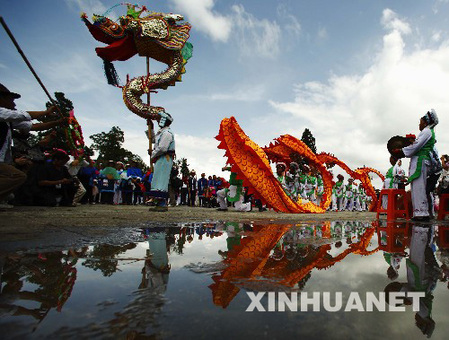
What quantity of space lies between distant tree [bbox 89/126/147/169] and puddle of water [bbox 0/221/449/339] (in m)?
43.5

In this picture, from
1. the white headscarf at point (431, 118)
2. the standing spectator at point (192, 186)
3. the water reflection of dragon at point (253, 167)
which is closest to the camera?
the white headscarf at point (431, 118)

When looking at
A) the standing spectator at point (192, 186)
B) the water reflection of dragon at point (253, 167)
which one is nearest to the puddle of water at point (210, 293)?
the water reflection of dragon at point (253, 167)

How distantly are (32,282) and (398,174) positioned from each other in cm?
849

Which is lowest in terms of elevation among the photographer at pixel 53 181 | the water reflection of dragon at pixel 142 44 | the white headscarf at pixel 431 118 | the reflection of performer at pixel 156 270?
the reflection of performer at pixel 156 270

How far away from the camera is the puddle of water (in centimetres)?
67

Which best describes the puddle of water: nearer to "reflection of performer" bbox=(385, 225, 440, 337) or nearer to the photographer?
"reflection of performer" bbox=(385, 225, 440, 337)

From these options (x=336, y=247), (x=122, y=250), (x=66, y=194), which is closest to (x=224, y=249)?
(x=122, y=250)

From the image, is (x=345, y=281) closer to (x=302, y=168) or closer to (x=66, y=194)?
(x=66, y=194)

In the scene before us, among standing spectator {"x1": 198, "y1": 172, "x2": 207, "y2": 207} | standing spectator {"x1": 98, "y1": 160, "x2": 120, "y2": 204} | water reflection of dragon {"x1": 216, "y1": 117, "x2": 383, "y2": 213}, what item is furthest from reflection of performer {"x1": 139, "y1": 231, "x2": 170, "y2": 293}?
standing spectator {"x1": 198, "y1": 172, "x2": 207, "y2": 207}

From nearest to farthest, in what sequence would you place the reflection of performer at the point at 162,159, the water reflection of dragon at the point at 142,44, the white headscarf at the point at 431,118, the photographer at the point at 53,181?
the white headscarf at the point at 431,118
the reflection of performer at the point at 162,159
the photographer at the point at 53,181
the water reflection of dragon at the point at 142,44

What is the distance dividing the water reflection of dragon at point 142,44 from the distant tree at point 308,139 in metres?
29.0

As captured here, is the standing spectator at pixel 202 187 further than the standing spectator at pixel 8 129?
Yes

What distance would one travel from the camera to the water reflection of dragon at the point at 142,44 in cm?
1272

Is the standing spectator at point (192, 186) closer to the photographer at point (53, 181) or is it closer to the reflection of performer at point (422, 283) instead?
the photographer at point (53, 181)
